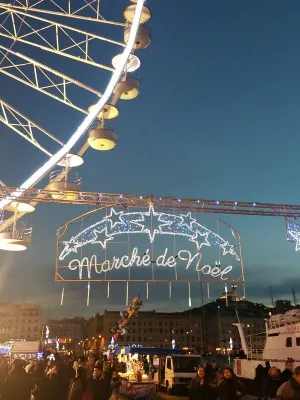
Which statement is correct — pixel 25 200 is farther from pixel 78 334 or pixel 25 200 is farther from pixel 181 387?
pixel 78 334

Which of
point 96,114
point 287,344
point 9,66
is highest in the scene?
point 9,66

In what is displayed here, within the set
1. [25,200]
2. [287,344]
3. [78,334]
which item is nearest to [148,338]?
[78,334]

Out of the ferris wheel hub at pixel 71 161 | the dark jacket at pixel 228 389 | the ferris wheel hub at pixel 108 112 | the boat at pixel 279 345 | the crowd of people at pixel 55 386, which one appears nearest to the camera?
the crowd of people at pixel 55 386

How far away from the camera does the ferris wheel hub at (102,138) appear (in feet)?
56.6

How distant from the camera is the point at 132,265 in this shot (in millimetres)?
18078

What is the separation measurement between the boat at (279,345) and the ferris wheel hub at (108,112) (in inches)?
558

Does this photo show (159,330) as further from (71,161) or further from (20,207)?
(71,161)

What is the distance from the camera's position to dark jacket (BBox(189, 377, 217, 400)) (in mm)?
8984

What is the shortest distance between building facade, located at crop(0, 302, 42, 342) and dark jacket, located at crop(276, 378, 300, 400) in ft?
472

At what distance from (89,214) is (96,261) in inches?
77.3

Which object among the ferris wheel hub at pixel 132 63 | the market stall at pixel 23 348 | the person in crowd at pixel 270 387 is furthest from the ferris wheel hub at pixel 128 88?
the market stall at pixel 23 348

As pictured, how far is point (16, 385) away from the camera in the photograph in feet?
29.6

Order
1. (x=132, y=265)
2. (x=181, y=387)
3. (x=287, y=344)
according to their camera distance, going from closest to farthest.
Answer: (x=132, y=265) < (x=181, y=387) < (x=287, y=344)

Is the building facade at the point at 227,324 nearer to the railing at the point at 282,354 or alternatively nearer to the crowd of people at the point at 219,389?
the railing at the point at 282,354
